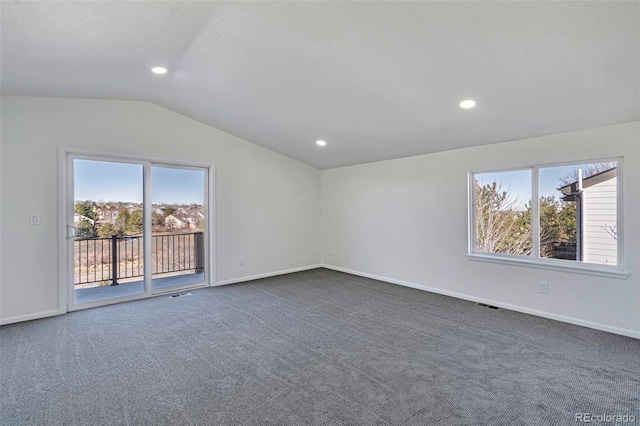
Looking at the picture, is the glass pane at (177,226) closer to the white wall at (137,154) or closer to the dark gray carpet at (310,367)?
the white wall at (137,154)

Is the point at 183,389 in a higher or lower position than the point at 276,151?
lower

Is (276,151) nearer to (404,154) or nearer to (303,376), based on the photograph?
(404,154)

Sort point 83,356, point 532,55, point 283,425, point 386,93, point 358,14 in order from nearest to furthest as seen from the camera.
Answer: point 283,425
point 358,14
point 532,55
point 83,356
point 386,93

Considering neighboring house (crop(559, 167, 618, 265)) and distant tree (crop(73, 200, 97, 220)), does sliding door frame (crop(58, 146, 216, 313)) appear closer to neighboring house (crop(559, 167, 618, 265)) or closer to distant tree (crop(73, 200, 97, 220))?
distant tree (crop(73, 200, 97, 220))

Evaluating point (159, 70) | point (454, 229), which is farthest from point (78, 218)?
point (454, 229)

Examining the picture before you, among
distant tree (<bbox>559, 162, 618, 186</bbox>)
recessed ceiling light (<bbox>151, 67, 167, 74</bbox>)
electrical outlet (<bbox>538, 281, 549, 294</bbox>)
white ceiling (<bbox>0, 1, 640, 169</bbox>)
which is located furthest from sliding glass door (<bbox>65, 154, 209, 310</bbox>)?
distant tree (<bbox>559, 162, 618, 186</bbox>)

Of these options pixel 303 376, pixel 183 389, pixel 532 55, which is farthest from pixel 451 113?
pixel 183 389

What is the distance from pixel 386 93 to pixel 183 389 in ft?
10.4

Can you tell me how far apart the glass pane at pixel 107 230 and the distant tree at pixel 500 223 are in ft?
16.1

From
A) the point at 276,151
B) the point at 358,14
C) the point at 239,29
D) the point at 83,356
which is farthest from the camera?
the point at 276,151

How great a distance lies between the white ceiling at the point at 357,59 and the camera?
2.00m

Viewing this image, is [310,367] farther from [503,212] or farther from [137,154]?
[137,154]

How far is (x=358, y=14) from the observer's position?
208cm

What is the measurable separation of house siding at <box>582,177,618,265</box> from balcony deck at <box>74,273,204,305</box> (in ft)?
17.4
